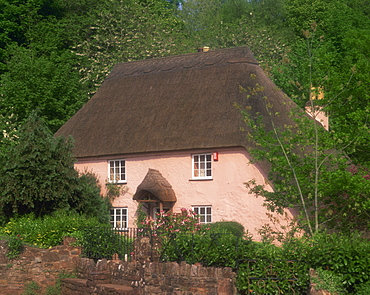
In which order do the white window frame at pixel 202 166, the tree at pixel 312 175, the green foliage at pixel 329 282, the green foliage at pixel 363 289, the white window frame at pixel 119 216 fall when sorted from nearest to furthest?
the green foliage at pixel 363 289
the green foliage at pixel 329 282
the tree at pixel 312 175
the white window frame at pixel 202 166
the white window frame at pixel 119 216

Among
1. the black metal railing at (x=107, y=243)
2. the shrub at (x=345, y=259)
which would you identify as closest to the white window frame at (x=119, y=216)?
the black metal railing at (x=107, y=243)

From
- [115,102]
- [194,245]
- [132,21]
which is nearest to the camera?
[194,245]

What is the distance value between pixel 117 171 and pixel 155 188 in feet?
10.7

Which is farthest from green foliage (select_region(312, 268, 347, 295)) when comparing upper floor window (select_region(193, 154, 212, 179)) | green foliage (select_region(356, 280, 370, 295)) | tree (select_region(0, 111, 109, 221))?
upper floor window (select_region(193, 154, 212, 179))

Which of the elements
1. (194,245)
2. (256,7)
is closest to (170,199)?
(194,245)

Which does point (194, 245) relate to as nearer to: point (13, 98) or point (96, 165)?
point (96, 165)

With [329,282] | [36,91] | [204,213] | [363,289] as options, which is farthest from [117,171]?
[363,289]

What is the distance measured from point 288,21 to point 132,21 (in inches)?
632

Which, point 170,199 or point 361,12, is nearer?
point 170,199

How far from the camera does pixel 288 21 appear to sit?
171ft

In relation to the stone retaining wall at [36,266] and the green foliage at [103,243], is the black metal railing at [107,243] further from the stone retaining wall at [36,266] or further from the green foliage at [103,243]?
the stone retaining wall at [36,266]

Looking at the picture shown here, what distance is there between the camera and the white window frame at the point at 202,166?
2694 centimetres

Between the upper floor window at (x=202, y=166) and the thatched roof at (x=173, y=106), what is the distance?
748 mm

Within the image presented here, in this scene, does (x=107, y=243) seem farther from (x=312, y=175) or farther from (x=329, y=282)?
(x=329, y=282)
